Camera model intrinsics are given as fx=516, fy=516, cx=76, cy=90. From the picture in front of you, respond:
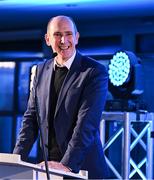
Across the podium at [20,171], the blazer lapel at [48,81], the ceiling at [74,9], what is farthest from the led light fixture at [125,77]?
the podium at [20,171]

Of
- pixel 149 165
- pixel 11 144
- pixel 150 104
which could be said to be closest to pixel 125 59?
pixel 149 165

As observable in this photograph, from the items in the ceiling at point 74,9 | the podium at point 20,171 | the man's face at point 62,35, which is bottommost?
the podium at point 20,171

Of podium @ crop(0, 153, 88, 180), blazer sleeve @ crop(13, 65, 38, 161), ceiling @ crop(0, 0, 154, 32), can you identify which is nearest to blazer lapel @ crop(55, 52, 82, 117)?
blazer sleeve @ crop(13, 65, 38, 161)

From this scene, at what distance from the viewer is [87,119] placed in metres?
2.06

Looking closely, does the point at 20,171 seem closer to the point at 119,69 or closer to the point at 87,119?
the point at 87,119

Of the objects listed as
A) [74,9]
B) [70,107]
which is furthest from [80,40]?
[70,107]

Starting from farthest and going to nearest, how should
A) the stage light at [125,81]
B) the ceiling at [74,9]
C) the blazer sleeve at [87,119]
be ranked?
the ceiling at [74,9] < the stage light at [125,81] < the blazer sleeve at [87,119]

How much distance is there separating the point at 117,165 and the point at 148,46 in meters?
1.77

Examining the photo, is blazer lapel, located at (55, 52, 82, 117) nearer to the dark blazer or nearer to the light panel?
the dark blazer

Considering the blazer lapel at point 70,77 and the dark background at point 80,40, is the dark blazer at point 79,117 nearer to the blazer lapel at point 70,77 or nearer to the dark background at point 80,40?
the blazer lapel at point 70,77

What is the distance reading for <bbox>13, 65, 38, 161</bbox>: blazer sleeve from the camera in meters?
2.19

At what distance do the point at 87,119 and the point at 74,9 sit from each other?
5.10 meters

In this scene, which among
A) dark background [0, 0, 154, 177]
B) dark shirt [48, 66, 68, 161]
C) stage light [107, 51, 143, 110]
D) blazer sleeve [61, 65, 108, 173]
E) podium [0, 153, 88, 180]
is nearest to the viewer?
podium [0, 153, 88, 180]

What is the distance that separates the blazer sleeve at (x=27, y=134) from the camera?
7.19 feet
